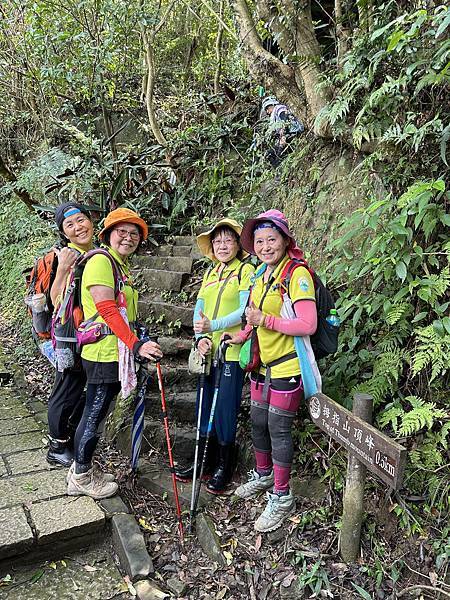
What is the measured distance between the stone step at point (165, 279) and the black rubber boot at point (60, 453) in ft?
8.44

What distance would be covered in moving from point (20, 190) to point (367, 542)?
8.45m

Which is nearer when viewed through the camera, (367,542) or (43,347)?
(367,542)

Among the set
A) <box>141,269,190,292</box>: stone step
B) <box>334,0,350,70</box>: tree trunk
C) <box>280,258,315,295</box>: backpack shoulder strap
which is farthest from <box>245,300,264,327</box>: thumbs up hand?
<box>141,269,190,292</box>: stone step

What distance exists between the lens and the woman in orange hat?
316cm

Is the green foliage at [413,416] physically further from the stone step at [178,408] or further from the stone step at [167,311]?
the stone step at [167,311]

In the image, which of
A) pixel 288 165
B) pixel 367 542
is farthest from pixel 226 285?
pixel 288 165

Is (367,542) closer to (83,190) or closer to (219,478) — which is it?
(219,478)

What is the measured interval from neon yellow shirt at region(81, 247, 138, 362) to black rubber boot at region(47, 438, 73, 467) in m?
1.12

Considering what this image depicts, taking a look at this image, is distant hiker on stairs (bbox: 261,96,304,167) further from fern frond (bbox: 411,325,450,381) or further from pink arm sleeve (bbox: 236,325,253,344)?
fern frond (bbox: 411,325,450,381)

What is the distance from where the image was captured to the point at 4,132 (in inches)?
427

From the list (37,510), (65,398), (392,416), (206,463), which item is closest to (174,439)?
(206,463)

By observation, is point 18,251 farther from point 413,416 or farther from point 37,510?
point 413,416

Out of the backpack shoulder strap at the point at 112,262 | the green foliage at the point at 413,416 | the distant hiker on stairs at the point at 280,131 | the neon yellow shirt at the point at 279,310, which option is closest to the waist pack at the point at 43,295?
the backpack shoulder strap at the point at 112,262

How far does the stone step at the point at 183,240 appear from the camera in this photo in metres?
6.83
